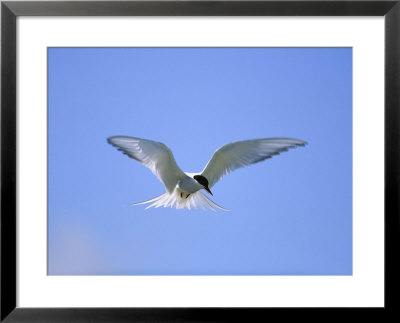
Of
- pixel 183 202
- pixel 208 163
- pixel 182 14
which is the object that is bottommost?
pixel 183 202

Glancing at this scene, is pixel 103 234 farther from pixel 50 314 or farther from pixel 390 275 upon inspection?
pixel 390 275

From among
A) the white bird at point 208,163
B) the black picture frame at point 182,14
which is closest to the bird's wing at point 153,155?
the white bird at point 208,163

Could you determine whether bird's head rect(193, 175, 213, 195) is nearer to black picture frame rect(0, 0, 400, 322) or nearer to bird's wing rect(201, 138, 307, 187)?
bird's wing rect(201, 138, 307, 187)

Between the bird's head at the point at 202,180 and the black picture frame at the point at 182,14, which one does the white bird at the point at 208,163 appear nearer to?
the bird's head at the point at 202,180

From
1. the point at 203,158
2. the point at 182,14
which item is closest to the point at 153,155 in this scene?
the point at 203,158

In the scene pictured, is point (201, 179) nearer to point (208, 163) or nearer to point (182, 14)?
point (208, 163)

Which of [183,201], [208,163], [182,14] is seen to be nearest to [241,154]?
[208,163]

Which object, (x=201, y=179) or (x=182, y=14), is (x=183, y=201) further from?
(x=182, y=14)

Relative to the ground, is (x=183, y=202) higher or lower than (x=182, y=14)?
lower
